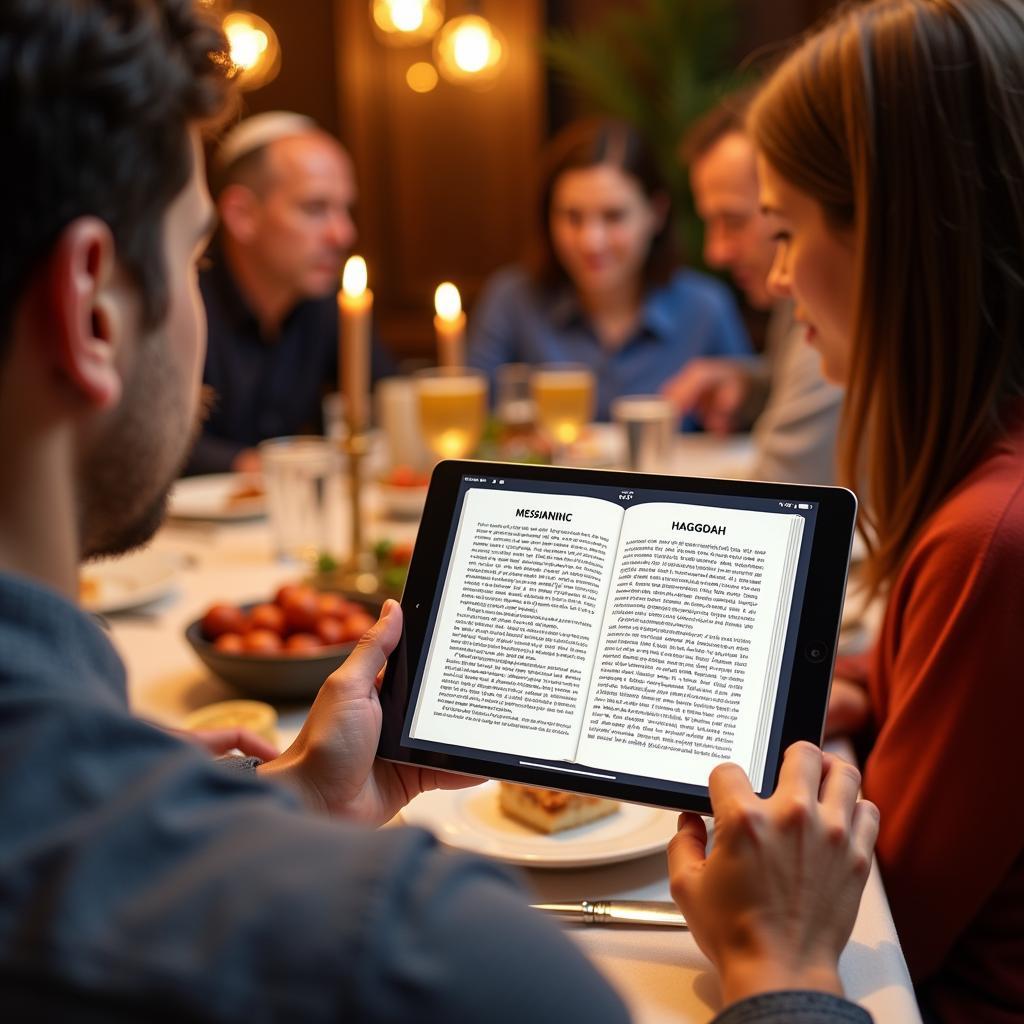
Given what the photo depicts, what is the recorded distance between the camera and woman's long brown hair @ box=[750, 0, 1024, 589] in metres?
1.09

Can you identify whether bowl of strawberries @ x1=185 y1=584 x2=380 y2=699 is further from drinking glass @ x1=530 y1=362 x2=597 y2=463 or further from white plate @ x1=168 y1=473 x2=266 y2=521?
drinking glass @ x1=530 y1=362 x2=597 y2=463

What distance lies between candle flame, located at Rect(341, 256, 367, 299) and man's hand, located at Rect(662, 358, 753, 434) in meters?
1.36

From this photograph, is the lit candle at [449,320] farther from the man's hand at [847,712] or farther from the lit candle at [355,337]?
the man's hand at [847,712]

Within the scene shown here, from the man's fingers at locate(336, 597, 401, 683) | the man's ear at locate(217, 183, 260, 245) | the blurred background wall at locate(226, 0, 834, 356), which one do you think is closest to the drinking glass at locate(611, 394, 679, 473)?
the man's fingers at locate(336, 597, 401, 683)

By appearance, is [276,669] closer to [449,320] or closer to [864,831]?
[864,831]

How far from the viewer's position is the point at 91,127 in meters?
0.60

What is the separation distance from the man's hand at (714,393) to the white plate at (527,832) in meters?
1.92

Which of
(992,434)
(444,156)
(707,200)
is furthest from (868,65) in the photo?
(444,156)

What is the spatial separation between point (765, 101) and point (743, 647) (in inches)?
27.9

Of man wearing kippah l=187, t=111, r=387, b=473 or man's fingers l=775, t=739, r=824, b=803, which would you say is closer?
man's fingers l=775, t=739, r=824, b=803

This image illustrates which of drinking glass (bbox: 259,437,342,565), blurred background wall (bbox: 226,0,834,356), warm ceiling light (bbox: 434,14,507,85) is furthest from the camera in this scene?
blurred background wall (bbox: 226,0,834,356)

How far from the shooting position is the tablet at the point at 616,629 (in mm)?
827

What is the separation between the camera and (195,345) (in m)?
0.75

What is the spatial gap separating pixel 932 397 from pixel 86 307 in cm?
81
